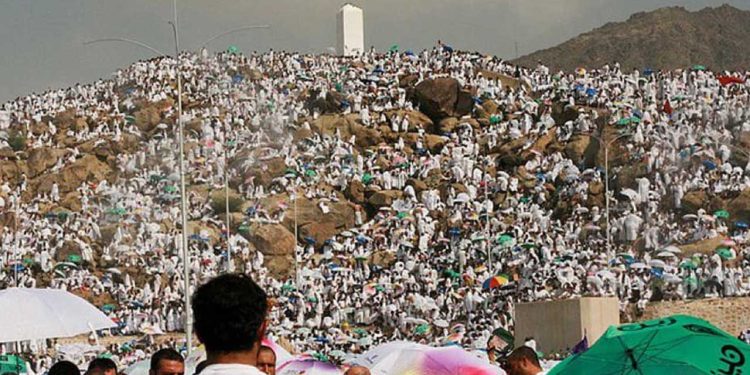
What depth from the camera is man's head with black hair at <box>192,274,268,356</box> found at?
5418 mm

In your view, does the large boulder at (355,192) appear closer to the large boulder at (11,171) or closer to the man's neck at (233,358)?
the large boulder at (11,171)

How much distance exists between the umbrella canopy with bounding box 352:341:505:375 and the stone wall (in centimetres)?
3044

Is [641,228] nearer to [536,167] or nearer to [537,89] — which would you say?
[536,167]

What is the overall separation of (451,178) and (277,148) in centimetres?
953

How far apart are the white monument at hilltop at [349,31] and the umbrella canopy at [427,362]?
245ft

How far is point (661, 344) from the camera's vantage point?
7.10 metres

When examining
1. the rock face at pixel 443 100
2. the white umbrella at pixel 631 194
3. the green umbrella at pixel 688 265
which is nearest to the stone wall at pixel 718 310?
the green umbrella at pixel 688 265

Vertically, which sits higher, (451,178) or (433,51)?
Result: (433,51)

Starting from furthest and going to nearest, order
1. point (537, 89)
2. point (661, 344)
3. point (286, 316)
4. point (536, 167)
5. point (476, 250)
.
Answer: point (537, 89) → point (536, 167) → point (476, 250) → point (286, 316) → point (661, 344)

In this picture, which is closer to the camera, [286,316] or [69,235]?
[286,316]

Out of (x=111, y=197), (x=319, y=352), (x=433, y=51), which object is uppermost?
(x=433, y=51)

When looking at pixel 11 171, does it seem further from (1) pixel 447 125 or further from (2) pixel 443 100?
(2) pixel 443 100

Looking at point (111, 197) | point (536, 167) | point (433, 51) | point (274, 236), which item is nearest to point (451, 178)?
point (536, 167)

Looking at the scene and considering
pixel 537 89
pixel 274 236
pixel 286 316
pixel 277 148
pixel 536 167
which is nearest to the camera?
pixel 286 316
